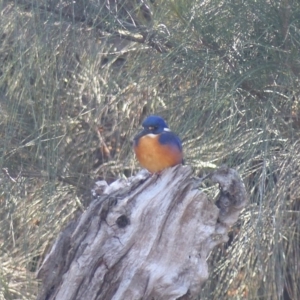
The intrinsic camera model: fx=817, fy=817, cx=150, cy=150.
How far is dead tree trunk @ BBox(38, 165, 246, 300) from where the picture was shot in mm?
1420

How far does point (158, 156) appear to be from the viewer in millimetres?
1603

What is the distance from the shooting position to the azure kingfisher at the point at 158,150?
5.24ft

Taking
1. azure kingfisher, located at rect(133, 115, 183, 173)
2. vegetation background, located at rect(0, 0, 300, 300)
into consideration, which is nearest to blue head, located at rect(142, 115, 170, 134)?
azure kingfisher, located at rect(133, 115, 183, 173)

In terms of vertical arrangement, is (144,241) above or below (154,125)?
below

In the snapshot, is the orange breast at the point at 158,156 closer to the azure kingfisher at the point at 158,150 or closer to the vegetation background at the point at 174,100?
the azure kingfisher at the point at 158,150

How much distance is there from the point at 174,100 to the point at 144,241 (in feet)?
1.67

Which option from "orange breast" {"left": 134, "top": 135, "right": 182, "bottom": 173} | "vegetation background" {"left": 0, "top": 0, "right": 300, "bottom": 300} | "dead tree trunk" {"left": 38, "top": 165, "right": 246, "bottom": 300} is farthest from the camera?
"vegetation background" {"left": 0, "top": 0, "right": 300, "bottom": 300}

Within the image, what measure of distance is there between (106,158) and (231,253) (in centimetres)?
49

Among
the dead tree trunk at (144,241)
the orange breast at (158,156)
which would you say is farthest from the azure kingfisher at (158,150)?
the dead tree trunk at (144,241)

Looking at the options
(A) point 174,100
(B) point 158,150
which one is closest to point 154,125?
(B) point 158,150

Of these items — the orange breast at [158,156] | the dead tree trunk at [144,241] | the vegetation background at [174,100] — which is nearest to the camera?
the dead tree trunk at [144,241]

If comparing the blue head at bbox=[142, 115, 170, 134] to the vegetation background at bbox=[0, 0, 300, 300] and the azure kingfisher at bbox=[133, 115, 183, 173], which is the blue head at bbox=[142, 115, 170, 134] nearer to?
the azure kingfisher at bbox=[133, 115, 183, 173]

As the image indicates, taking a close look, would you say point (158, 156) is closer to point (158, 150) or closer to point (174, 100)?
point (158, 150)

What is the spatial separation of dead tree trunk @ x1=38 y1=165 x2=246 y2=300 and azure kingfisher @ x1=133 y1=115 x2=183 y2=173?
0.12 meters
